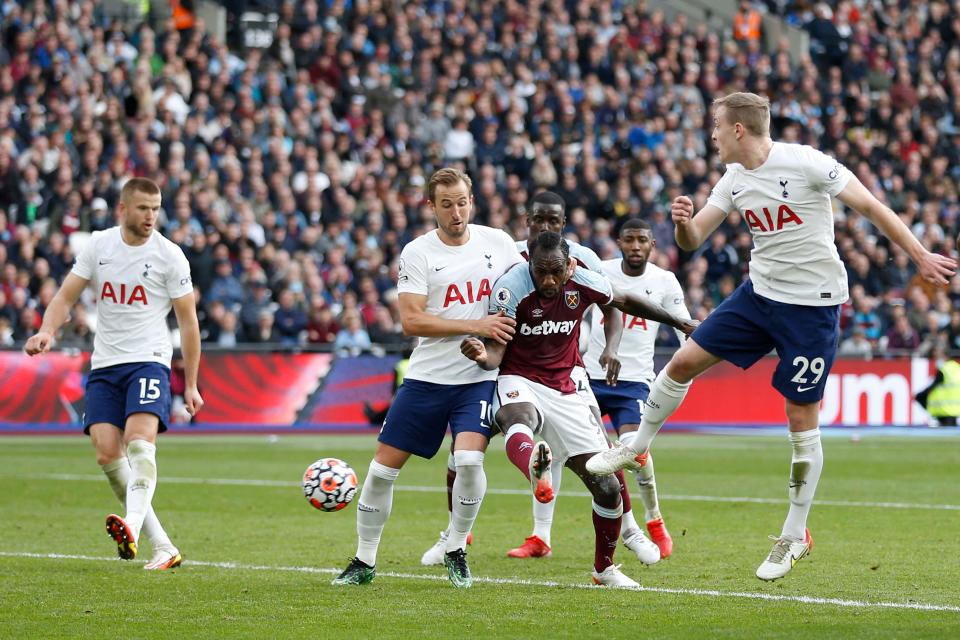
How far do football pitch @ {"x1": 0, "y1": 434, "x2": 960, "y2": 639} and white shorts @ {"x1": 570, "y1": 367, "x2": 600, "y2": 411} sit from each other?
111 centimetres

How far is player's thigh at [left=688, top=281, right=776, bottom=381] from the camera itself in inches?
353

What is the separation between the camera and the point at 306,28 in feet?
97.2

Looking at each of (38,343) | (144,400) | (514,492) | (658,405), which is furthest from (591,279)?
(514,492)

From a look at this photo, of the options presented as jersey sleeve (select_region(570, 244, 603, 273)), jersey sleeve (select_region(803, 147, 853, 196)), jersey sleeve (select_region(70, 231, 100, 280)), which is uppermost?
jersey sleeve (select_region(803, 147, 853, 196))

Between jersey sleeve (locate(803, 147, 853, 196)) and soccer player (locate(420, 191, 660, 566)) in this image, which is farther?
soccer player (locate(420, 191, 660, 566))

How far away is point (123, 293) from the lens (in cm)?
1022

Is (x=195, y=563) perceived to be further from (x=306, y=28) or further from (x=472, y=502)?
(x=306, y=28)

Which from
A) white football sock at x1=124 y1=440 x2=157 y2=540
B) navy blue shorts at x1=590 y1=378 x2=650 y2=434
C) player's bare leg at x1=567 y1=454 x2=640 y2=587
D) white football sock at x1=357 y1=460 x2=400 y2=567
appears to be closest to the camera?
player's bare leg at x1=567 y1=454 x2=640 y2=587

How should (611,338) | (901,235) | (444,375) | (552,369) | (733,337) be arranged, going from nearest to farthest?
(901,235), (733,337), (444,375), (552,369), (611,338)

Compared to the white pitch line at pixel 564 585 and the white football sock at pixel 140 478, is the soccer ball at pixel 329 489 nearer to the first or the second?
the white pitch line at pixel 564 585

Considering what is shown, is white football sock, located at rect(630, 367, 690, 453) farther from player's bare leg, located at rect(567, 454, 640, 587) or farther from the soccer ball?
the soccer ball

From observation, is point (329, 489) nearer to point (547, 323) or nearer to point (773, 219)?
point (547, 323)

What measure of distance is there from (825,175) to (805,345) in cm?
96

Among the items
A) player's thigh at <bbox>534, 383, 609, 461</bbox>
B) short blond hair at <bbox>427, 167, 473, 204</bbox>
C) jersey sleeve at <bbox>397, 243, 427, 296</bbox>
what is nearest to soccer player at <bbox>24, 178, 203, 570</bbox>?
jersey sleeve at <bbox>397, 243, 427, 296</bbox>
